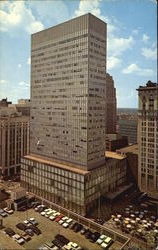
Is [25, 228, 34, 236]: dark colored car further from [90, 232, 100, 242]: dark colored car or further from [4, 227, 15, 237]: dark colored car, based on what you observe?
[90, 232, 100, 242]: dark colored car

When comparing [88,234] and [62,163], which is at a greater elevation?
[62,163]

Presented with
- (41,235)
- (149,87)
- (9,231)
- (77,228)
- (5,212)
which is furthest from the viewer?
(149,87)

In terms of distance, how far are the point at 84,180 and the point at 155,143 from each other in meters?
10.7

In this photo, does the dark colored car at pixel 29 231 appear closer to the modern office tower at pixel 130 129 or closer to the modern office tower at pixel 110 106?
the modern office tower at pixel 110 106

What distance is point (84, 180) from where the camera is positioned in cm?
2253

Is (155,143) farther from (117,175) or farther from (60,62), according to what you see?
(60,62)

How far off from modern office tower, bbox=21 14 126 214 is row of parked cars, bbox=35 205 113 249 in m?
1.73

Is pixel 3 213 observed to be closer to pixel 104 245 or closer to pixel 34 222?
pixel 34 222

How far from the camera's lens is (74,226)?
2033 cm

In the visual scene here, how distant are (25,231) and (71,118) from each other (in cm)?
1174

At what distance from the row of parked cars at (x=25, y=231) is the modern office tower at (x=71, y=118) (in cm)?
474

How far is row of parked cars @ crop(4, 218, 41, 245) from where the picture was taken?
704 inches

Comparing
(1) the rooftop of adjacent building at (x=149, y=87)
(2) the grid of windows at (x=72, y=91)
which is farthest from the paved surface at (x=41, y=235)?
(1) the rooftop of adjacent building at (x=149, y=87)

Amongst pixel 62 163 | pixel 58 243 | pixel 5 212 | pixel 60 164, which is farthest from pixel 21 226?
pixel 62 163
